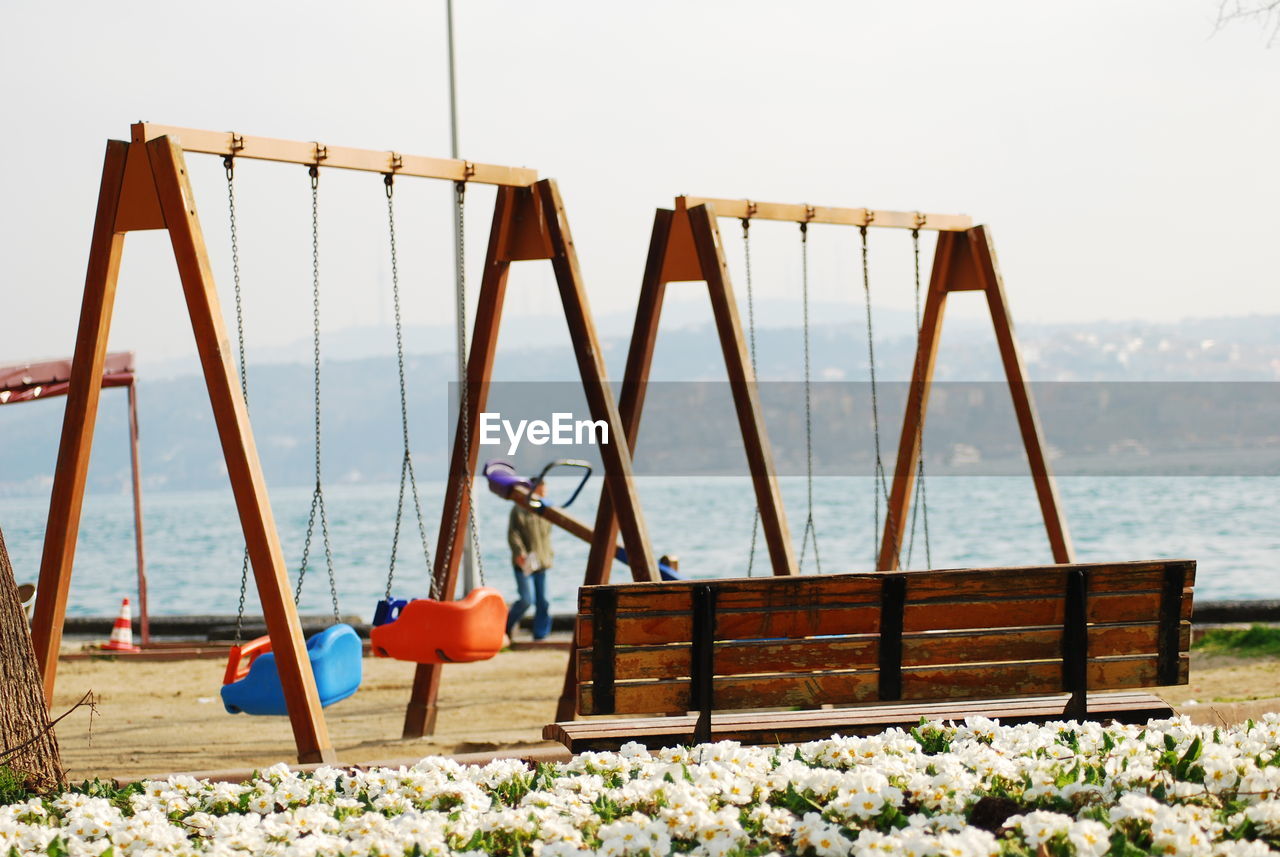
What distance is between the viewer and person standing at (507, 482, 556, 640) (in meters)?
13.6

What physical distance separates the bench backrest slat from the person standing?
8.55 metres

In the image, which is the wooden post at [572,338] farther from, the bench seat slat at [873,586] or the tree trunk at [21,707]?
the tree trunk at [21,707]

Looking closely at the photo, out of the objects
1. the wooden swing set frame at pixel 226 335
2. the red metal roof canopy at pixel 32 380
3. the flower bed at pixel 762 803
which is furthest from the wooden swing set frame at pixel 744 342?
the red metal roof canopy at pixel 32 380

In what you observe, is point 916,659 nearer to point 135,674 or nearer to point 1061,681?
point 1061,681

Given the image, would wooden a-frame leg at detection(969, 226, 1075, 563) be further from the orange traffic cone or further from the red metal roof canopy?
the orange traffic cone

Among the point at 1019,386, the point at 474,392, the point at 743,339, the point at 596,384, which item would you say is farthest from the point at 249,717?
the point at 1019,386

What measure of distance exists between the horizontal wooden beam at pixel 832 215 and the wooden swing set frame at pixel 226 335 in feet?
2.75

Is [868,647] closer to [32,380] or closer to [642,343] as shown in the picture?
[642,343]

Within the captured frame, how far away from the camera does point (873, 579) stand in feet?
16.7

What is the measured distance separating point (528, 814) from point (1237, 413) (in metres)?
117

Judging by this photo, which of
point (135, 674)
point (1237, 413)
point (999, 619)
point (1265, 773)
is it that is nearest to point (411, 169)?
point (999, 619)

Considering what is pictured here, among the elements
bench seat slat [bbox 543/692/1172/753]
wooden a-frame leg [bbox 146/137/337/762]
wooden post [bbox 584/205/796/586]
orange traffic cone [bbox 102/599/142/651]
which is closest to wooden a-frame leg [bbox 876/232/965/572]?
wooden post [bbox 584/205/796/586]

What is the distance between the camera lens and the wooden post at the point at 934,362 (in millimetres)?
8898

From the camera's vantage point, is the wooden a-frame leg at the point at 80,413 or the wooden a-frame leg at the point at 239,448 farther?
the wooden a-frame leg at the point at 80,413
